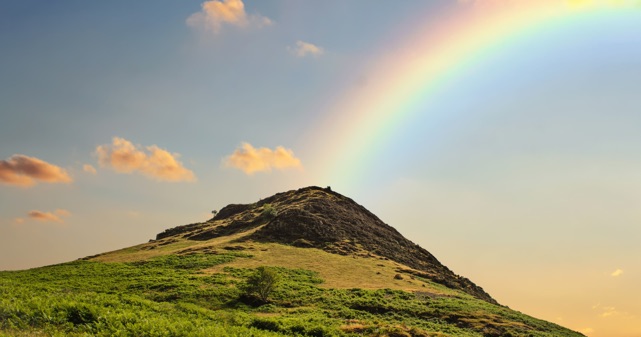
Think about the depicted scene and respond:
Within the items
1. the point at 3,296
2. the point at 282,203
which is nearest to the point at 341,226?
the point at 282,203

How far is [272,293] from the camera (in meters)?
50.0

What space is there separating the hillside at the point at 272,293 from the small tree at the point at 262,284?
2.86 ft

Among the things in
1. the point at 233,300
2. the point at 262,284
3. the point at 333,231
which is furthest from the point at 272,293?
the point at 333,231

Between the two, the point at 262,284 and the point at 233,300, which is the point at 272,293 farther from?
the point at 233,300

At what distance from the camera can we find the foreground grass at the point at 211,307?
54.7 ft

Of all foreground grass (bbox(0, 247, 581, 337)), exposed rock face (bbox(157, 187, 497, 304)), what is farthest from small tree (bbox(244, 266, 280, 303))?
exposed rock face (bbox(157, 187, 497, 304))

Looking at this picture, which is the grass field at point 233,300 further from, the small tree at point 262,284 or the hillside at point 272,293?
the small tree at point 262,284

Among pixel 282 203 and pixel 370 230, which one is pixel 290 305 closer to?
pixel 370 230

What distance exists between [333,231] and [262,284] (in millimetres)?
44076

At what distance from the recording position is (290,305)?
46281 mm

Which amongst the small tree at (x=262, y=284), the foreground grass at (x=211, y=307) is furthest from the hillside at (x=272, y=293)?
the small tree at (x=262, y=284)

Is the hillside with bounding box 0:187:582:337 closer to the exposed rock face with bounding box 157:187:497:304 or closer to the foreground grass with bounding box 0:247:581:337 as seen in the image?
the foreground grass with bounding box 0:247:581:337

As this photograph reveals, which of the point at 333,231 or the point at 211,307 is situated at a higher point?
the point at 333,231

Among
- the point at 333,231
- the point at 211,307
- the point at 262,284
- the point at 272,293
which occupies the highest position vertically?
the point at 333,231
